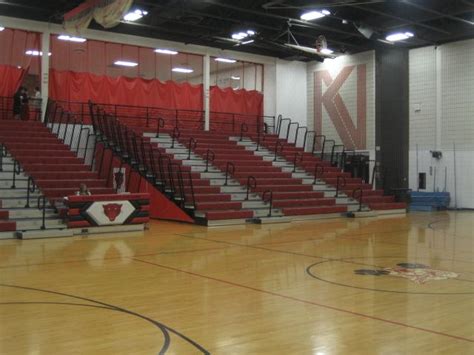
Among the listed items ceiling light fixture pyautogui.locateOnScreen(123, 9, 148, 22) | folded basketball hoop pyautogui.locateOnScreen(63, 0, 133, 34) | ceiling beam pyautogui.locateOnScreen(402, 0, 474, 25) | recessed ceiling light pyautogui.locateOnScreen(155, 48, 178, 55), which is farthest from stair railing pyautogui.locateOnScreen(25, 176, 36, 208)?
ceiling beam pyautogui.locateOnScreen(402, 0, 474, 25)

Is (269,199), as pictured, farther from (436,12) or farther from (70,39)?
(70,39)

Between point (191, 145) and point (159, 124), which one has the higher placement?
point (159, 124)

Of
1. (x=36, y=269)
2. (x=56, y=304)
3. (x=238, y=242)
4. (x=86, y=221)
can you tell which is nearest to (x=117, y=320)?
(x=56, y=304)

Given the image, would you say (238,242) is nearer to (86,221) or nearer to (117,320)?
(86,221)

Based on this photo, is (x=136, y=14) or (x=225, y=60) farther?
(x=225, y=60)

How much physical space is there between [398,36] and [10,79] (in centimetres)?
1350

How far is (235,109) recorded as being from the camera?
2383 centimetres

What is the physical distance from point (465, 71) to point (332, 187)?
653cm

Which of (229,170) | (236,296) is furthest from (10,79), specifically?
(236,296)

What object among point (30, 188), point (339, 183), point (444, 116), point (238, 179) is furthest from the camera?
point (444, 116)

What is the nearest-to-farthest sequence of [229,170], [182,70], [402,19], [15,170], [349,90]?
1. [15,170]
2. [229,170]
3. [402,19]
4. [349,90]
5. [182,70]

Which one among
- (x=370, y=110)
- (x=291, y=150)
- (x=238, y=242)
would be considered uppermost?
(x=370, y=110)

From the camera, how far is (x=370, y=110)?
22250mm

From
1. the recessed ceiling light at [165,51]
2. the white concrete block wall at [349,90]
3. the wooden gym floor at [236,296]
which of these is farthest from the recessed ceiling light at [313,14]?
the wooden gym floor at [236,296]
